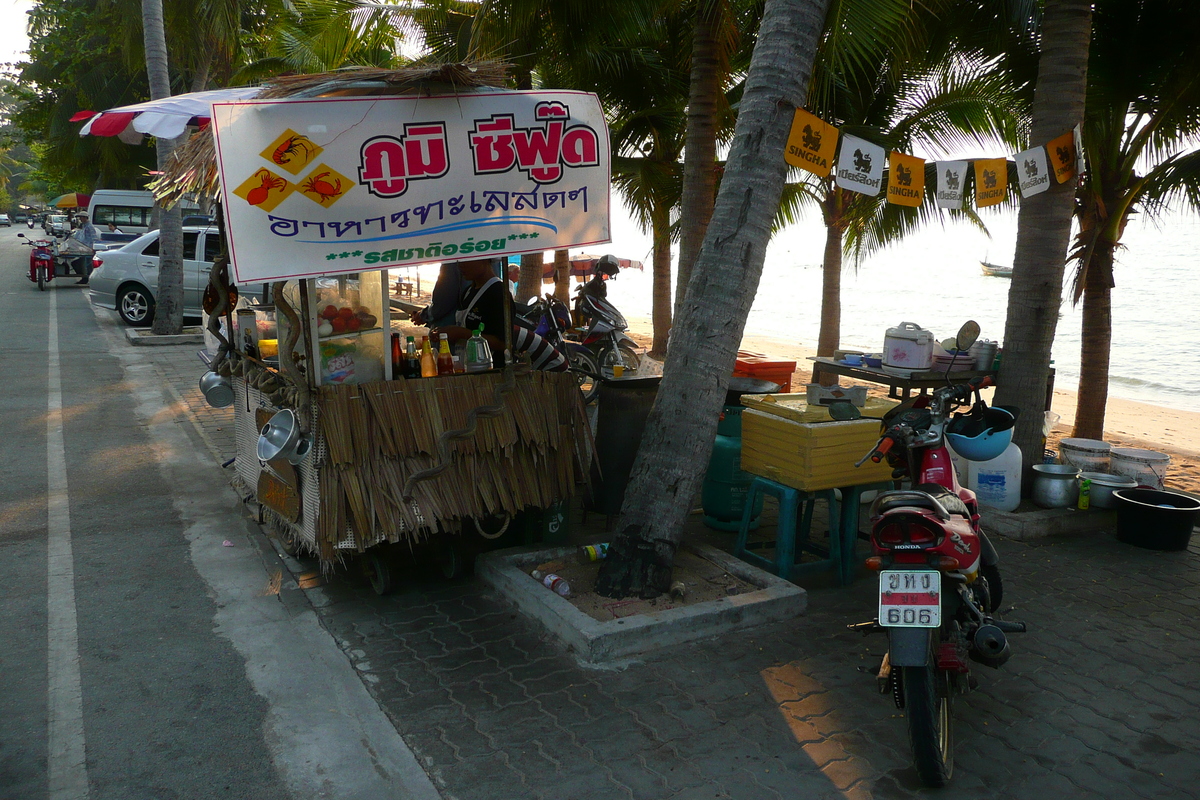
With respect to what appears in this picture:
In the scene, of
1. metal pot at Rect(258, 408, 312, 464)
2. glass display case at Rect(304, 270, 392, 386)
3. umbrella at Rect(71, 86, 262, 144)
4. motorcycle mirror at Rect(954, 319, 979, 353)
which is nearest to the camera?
metal pot at Rect(258, 408, 312, 464)

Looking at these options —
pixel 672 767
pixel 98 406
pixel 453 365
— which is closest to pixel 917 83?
pixel 453 365

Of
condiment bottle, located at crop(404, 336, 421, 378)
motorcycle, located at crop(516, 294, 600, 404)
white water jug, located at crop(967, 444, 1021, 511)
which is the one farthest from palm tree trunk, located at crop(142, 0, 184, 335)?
white water jug, located at crop(967, 444, 1021, 511)

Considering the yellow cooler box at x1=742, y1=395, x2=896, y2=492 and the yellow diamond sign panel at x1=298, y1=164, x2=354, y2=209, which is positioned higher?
the yellow diamond sign panel at x1=298, y1=164, x2=354, y2=209

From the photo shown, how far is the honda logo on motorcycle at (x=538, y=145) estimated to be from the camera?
4.56 m

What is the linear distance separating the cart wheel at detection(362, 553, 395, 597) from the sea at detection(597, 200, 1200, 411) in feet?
7.23

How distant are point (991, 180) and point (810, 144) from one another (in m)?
2.37

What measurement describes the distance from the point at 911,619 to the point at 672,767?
1082 millimetres

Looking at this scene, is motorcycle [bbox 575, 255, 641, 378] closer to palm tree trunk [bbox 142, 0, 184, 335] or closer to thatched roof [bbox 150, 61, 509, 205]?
palm tree trunk [bbox 142, 0, 184, 335]

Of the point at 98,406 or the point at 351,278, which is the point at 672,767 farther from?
the point at 98,406

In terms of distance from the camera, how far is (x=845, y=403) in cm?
514

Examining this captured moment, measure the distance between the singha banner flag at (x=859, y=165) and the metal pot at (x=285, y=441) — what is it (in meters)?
3.94

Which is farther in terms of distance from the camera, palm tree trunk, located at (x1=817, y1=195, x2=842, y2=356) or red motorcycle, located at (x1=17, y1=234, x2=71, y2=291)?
red motorcycle, located at (x1=17, y1=234, x2=71, y2=291)

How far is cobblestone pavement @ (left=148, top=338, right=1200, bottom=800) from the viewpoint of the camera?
3.34 metres

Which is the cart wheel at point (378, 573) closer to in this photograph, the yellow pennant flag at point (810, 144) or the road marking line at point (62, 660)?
the road marking line at point (62, 660)
